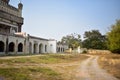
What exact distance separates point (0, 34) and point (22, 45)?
10.2m

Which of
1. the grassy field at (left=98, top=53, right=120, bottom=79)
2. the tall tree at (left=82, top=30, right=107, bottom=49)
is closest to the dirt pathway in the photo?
the grassy field at (left=98, top=53, right=120, bottom=79)

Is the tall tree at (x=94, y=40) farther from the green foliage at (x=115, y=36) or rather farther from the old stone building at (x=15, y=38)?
the green foliage at (x=115, y=36)

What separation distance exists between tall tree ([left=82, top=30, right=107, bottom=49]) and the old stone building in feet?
99.0

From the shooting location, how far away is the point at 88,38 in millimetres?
93938

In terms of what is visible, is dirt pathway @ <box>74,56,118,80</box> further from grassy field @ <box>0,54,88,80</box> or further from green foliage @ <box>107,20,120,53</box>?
green foliage @ <box>107,20,120,53</box>

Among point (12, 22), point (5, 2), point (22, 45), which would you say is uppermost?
point (5, 2)

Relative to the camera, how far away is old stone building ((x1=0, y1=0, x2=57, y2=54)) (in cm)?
3762

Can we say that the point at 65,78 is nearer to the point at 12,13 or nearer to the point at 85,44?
the point at 12,13

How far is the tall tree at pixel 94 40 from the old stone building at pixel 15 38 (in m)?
30.2

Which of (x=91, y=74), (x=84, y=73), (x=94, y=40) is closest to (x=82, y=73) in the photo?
(x=84, y=73)

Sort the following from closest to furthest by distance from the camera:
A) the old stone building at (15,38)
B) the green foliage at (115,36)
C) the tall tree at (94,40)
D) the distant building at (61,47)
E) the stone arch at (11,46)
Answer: the old stone building at (15,38) → the stone arch at (11,46) → the green foliage at (115,36) → the distant building at (61,47) → the tall tree at (94,40)

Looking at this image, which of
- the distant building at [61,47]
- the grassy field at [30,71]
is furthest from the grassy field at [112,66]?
the distant building at [61,47]

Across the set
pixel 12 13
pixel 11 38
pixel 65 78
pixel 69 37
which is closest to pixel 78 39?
pixel 69 37

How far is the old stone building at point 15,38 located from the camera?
37625 millimetres
